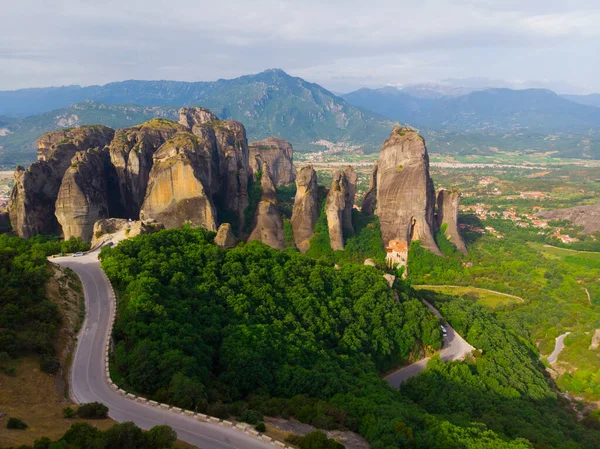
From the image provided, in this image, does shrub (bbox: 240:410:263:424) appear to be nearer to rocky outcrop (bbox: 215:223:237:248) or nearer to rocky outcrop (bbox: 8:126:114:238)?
rocky outcrop (bbox: 215:223:237:248)

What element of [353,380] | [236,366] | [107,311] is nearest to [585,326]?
[353,380]

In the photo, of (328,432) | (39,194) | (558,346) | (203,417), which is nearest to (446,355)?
(558,346)

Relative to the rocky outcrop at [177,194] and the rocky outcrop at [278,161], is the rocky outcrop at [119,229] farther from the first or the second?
the rocky outcrop at [278,161]

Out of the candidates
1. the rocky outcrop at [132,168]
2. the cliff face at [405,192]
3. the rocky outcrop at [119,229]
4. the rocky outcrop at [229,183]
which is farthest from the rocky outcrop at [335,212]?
the rocky outcrop at [119,229]

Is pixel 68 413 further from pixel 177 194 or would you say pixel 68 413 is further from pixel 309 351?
pixel 177 194

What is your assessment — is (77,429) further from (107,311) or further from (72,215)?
(72,215)

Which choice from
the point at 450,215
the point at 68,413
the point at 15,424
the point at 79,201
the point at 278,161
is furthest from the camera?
the point at 278,161
